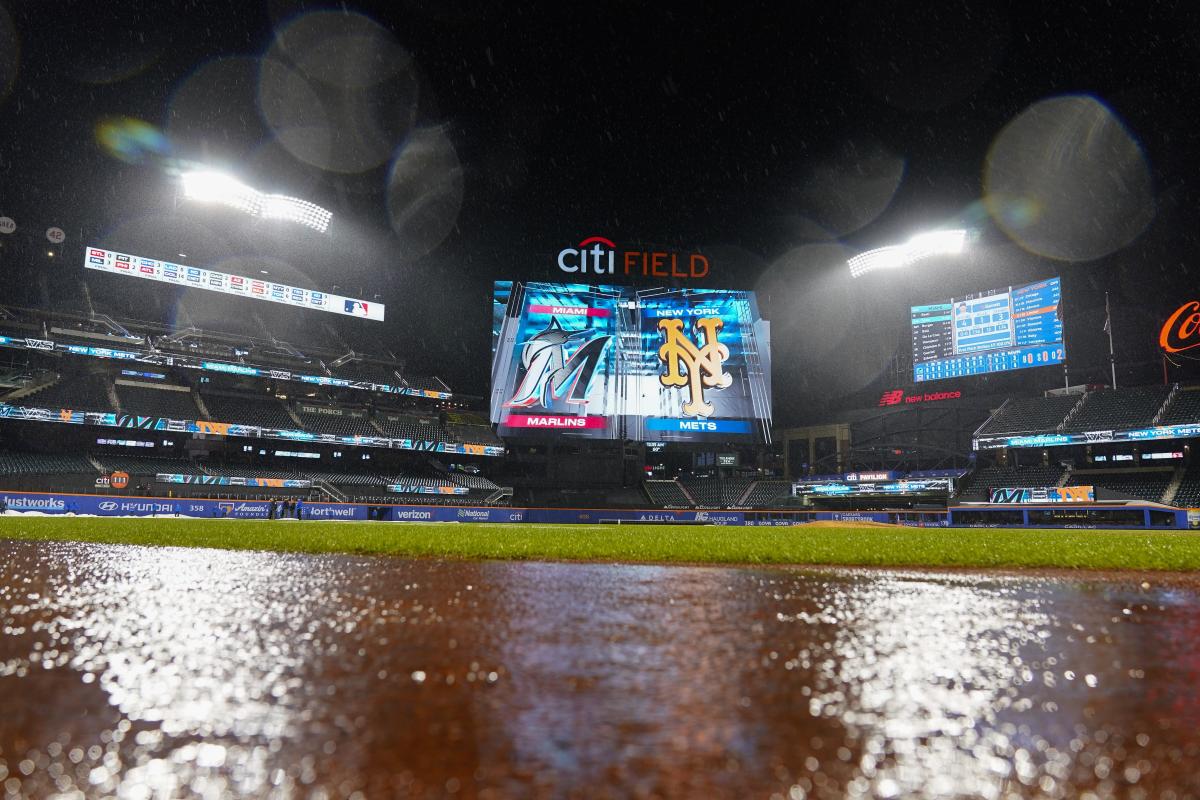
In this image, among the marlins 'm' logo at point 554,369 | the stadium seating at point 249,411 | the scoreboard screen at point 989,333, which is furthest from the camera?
the marlins 'm' logo at point 554,369

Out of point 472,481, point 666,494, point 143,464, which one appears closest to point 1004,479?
point 666,494

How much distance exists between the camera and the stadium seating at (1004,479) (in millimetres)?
30641

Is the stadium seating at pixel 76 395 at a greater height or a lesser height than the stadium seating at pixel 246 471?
greater

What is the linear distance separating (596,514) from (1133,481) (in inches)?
960

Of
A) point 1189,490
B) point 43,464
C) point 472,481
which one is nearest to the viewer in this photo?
point 1189,490

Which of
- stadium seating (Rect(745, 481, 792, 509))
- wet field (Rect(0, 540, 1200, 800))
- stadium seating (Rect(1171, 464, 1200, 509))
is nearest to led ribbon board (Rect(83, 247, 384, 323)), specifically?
stadium seating (Rect(745, 481, 792, 509))

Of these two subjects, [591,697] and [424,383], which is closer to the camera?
[591,697]

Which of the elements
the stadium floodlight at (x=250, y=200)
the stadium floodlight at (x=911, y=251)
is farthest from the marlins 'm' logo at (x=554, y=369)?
the stadium floodlight at (x=911, y=251)

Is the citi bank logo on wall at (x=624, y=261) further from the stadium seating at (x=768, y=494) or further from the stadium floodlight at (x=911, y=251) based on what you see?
the stadium seating at (x=768, y=494)

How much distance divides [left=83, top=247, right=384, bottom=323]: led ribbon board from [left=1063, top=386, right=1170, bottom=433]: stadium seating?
133ft

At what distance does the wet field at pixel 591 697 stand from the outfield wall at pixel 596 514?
24.5 m

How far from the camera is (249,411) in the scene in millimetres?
35875

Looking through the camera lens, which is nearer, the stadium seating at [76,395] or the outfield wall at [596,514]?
the outfield wall at [596,514]

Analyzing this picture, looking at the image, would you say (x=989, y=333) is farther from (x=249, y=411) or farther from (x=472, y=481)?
(x=249, y=411)
